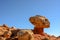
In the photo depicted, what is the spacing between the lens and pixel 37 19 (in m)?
34.1

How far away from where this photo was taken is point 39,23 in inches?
1351

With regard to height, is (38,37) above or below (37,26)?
below

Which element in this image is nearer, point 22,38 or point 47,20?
point 22,38

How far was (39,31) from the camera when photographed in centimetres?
3484

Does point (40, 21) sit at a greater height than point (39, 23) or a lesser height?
greater

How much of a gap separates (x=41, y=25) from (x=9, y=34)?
7.13 meters

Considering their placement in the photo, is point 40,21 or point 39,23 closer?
point 40,21

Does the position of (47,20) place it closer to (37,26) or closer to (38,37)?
(37,26)

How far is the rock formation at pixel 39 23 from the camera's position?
3400cm

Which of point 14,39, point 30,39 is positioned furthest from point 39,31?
point 30,39

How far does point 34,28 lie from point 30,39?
17030 millimetres

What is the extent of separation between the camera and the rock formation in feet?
112

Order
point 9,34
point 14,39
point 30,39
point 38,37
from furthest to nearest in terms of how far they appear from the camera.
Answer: point 9,34
point 38,37
point 14,39
point 30,39

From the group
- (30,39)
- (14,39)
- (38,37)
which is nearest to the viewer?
(30,39)
